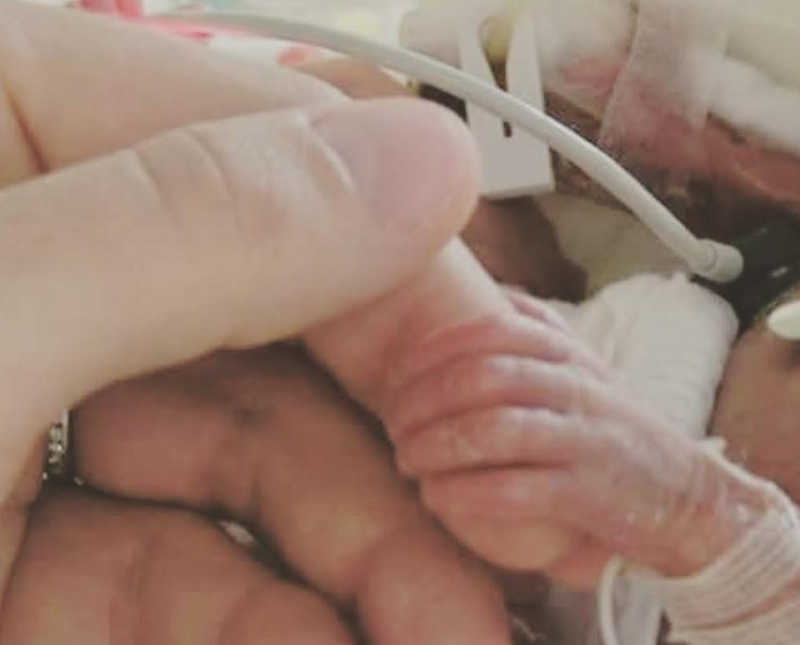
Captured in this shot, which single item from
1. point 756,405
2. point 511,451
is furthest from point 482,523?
Result: point 756,405

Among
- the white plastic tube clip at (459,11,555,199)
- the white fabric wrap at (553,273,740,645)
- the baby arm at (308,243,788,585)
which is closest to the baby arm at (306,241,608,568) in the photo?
the baby arm at (308,243,788,585)

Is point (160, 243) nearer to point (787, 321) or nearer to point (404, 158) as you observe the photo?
point (404, 158)

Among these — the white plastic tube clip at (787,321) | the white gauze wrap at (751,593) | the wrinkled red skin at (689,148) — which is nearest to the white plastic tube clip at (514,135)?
the wrinkled red skin at (689,148)

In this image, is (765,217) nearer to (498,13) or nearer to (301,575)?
(498,13)

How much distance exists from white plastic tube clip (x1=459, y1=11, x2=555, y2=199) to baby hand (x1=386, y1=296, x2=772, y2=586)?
38 centimetres

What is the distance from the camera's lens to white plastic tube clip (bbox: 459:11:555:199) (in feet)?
2.64

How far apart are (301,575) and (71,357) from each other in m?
0.10

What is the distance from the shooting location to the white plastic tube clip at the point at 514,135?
81 centimetres

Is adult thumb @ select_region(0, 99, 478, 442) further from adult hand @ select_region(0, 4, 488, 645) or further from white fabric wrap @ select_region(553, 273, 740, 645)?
white fabric wrap @ select_region(553, 273, 740, 645)

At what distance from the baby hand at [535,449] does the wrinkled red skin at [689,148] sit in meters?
0.37

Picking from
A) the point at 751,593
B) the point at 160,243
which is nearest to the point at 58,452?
the point at 160,243

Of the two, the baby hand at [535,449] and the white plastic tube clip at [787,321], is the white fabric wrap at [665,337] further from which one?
the baby hand at [535,449]

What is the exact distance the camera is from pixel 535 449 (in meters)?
0.41

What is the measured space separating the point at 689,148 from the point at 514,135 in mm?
93
